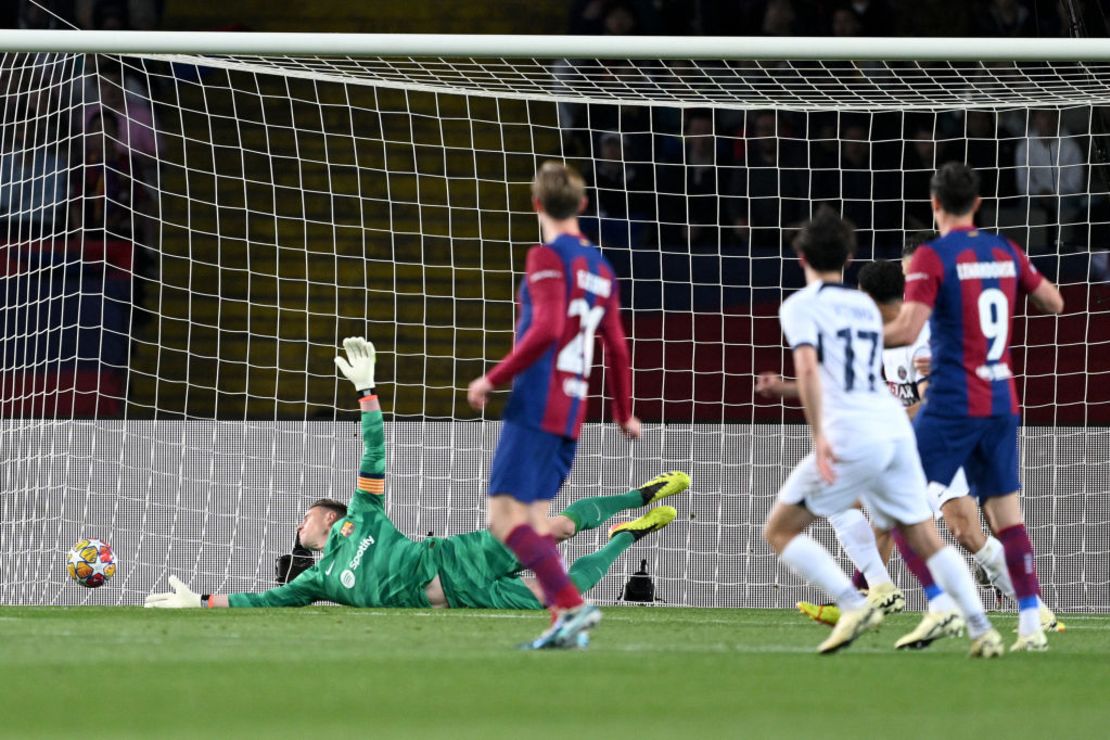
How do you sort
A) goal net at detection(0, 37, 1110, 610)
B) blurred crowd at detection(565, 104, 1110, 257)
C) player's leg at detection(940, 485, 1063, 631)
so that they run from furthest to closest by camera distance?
blurred crowd at detection(565, 104, 1110, 257) → goal net at detection(0, 37, 1110, 610) → player's leg at detection(940, 485, 1063, 631)

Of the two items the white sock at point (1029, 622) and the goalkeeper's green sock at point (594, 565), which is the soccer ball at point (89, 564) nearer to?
the goalkeeper's green sock at point (594, 565)

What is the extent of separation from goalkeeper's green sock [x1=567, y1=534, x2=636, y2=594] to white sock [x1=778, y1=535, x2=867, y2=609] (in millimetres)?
3571

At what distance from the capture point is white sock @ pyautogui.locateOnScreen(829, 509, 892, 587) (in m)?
7.09

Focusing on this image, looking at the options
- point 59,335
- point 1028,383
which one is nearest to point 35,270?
point 59,335

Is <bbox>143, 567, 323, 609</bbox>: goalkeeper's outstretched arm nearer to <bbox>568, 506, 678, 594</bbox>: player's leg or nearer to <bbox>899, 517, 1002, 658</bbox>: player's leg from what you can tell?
<bbox>568, 506, 678, 594</bbox>: player's leg

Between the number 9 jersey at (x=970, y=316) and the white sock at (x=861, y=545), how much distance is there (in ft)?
3.46

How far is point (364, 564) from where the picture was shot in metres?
9.11

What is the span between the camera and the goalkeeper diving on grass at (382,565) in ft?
29.9

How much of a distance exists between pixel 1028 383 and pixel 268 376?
17.7 ft

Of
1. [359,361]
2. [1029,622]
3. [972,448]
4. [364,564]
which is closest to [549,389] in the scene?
[972,448]

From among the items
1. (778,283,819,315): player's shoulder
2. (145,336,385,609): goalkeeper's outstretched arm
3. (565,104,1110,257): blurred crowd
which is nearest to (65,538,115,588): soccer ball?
(145,336,385,609): goalkeeper's outstretched arm

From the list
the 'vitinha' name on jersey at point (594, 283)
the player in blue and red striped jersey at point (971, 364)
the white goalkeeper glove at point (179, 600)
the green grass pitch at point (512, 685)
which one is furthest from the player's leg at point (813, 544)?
the white goalkeeper glove at point (179, 600)

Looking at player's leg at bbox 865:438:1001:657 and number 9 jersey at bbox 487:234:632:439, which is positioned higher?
number 9 jersey at bbox 487:234:632:439

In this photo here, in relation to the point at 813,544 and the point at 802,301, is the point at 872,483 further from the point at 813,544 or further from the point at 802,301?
the point at 802,301
